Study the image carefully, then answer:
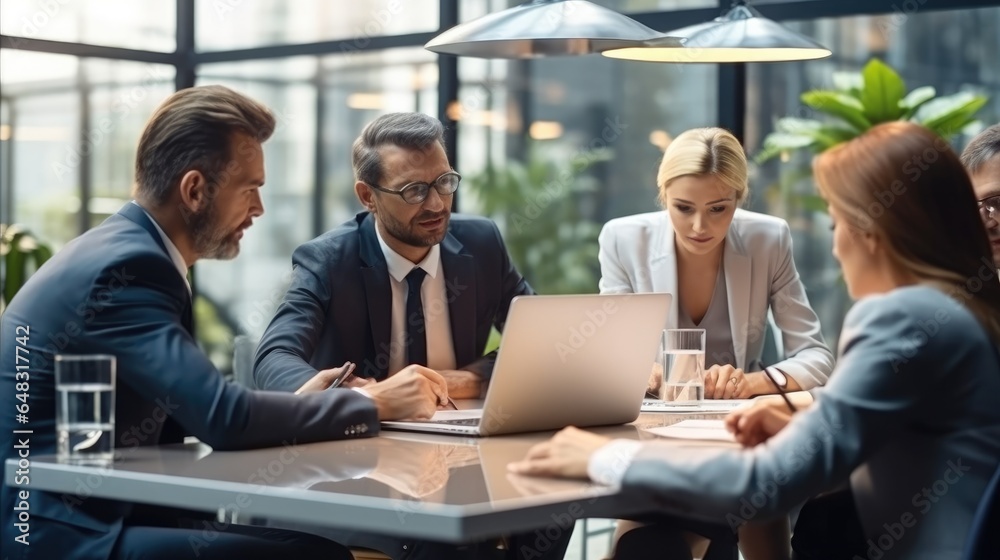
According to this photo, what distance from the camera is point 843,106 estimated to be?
4.86 metres

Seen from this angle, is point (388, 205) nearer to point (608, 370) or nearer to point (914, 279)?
point (608, 370)

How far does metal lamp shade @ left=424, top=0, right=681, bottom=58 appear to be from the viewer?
111 inches

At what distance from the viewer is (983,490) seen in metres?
1.91

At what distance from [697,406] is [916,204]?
1.11 metres

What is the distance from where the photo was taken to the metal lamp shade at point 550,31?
283 cm

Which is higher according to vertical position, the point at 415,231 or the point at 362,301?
the point at 415,231

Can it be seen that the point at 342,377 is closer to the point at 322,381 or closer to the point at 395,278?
the point at 322,381

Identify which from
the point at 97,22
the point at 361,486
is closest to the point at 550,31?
the point at 361,486

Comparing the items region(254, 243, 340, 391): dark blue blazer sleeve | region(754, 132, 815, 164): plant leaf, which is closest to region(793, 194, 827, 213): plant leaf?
region(754, 132, 815, 164): plant leaf

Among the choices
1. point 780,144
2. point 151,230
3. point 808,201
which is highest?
point 780,144

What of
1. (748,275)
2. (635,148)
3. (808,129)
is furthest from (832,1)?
(748,275)

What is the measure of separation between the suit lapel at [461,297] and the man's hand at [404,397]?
0.82m

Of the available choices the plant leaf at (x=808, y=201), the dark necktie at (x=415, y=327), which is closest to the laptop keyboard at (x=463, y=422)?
the dark necktie at (x=415, y=327)

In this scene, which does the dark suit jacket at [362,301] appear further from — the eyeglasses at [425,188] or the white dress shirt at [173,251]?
the white dress shirt at [173,251]
